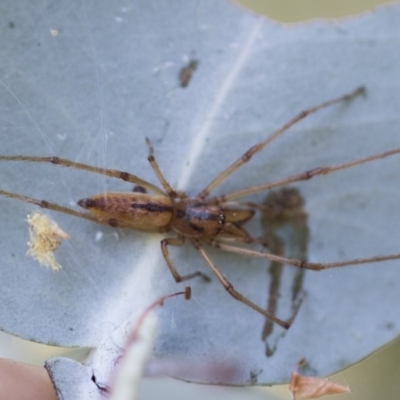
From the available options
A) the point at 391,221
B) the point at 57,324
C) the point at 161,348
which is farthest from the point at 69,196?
the point at 391,221

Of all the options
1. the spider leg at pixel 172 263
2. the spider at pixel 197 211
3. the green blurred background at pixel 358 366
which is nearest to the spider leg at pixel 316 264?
the spider at pixel 197 211

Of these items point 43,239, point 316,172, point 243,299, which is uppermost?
point 316,172

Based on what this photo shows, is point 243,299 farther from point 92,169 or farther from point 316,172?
point 92,169

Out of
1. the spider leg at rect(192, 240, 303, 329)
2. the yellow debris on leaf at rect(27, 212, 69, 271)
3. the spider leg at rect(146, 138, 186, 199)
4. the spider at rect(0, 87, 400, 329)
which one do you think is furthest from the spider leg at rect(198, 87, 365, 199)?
the yellow debris on leaf at rect(27, 212, 69, 271)

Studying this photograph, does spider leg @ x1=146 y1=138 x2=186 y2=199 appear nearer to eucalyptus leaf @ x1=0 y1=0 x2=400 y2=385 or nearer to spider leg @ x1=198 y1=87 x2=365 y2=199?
eucalyptus leaf @ x1=0 y1=0 x2=400 y2=385

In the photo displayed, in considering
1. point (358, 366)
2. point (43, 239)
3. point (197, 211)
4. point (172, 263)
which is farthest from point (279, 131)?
point (358, 366)

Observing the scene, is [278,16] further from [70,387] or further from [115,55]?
[70,387]

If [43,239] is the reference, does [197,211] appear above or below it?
above
